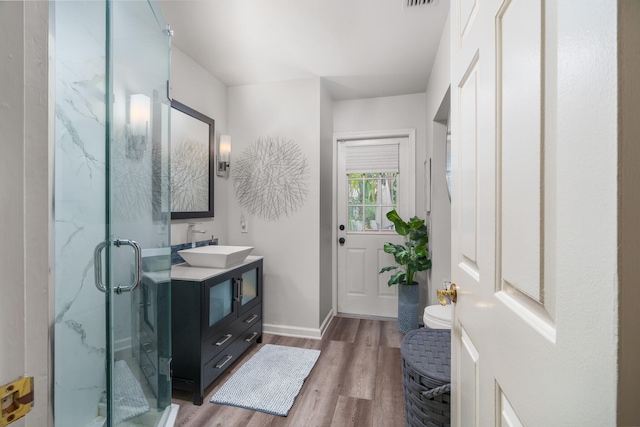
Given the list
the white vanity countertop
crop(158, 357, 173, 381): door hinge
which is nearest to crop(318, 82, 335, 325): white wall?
the white vanity countertop

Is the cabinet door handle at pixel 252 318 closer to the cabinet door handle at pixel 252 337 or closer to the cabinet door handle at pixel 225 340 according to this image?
the cabinet door handle at pixel 252 337

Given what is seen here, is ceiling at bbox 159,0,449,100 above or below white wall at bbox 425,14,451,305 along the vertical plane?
above

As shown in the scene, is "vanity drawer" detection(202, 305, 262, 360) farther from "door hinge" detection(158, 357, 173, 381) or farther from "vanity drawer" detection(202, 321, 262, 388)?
"door hinge" detection(158, 357, 173, 381)

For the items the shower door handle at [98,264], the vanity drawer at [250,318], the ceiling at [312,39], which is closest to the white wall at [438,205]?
the ceiling at [312,39]

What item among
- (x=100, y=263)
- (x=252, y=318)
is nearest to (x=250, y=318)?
(x=252, y=318)

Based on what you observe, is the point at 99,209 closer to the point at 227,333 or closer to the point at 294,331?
the point at 227,333

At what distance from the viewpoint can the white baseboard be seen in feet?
9.21

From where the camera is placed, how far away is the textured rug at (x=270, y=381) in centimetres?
181

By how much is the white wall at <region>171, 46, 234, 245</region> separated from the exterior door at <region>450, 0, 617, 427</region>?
2.22m

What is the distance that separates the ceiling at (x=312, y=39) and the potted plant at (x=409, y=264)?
4.56 ft

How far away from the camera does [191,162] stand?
8.02ft

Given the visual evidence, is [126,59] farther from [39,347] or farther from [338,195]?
[338,195]

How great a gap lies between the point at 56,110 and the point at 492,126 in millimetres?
1331

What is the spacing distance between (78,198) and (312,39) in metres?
1.89
